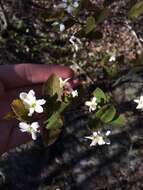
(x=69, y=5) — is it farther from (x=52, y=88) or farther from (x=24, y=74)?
(x=52, y=88)

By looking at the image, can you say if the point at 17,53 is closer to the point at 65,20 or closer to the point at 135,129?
the point at 135,129

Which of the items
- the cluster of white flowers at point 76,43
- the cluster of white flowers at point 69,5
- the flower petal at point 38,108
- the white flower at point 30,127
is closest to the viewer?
the flower petal at point 38,108

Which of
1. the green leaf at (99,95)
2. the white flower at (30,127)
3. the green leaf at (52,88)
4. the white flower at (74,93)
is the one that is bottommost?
the white flower at (30,127)

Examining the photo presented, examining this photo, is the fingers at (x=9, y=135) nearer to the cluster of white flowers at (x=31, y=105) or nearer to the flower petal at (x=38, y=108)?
the cluster of white flowers at (x=31, y=105)

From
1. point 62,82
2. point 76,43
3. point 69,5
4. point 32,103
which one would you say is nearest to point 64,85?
point 62,82

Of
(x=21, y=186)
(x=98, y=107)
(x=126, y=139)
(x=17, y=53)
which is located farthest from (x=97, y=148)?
(x=98, y=107)

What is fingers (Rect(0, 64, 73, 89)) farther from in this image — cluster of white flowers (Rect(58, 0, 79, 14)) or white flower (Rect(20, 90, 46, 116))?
cluster of white flowers (Rect(58, 0, 79, 14))

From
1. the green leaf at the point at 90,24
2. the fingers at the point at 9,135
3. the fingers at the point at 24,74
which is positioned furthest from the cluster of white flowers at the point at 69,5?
the fingers at the point at 9,135
